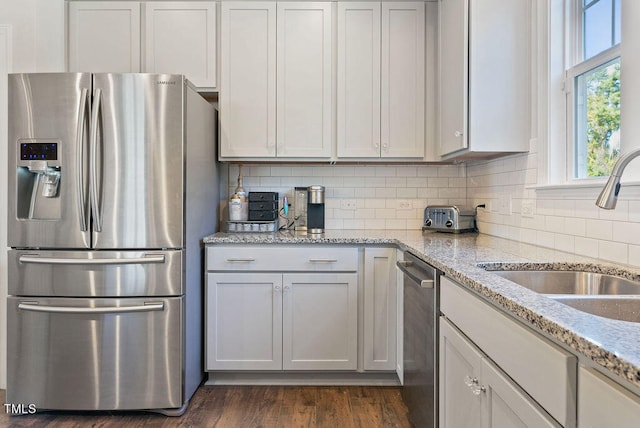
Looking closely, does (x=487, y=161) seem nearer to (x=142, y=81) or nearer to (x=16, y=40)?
(x=142, y=81)

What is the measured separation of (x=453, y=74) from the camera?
240 centimetres

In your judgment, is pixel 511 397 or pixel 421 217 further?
pixel 421 217

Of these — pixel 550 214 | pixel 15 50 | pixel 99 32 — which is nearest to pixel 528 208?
pixel 550 214

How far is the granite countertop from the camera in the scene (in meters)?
0.67

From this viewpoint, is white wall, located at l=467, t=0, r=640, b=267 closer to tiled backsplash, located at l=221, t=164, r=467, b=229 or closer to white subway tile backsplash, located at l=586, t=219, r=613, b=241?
white subway tile backsplash, located at l=586, t=219, r=613, b=241

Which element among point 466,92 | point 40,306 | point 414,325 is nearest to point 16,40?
point 40,306

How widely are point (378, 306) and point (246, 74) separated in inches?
66.5

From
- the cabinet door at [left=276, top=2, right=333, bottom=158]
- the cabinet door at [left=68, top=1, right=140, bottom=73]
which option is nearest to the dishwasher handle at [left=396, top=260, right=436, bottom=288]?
the cabinet door at [left=276, top=2, right=333, bottom=158]

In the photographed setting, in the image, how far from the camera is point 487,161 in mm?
2688

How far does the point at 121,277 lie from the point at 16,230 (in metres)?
0.59

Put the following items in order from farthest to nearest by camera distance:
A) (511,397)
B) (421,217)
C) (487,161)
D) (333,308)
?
(421,217) < (487,161) < (333,308) < (511,397)

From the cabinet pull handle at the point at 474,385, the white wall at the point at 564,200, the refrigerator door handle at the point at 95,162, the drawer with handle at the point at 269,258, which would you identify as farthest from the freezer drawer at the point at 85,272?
the white wall at the point at 564,200

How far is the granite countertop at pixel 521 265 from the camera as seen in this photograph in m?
0.67

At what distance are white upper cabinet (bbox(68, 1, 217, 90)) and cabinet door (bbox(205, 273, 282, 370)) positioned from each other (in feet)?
4.29
